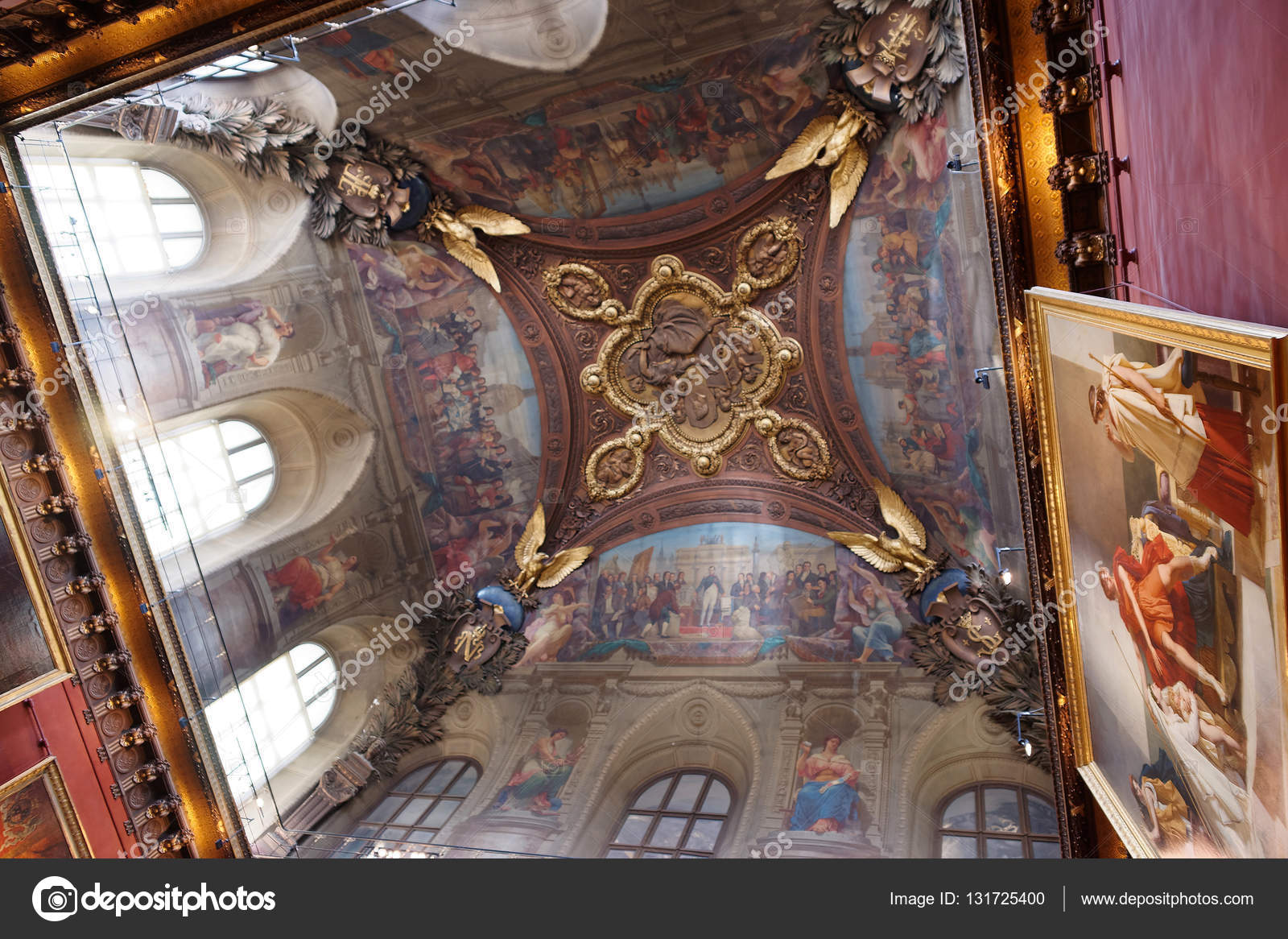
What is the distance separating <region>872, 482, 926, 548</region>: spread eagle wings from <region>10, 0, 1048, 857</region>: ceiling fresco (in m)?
0.20

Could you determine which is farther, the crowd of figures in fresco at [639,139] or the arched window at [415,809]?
the arched window at [415,809]

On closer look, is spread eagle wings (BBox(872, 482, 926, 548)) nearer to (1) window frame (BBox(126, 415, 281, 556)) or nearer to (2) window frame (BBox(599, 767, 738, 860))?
(2) window frame (BBox(599, 767, 738, 860))

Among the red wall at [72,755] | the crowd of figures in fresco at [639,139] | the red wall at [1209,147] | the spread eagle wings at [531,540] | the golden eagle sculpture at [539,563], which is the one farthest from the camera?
the spread eagle wings at [531,540]

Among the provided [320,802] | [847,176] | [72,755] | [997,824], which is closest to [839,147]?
[847,176]

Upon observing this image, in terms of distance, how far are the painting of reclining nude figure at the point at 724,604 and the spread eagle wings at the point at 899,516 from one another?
2.56 feet

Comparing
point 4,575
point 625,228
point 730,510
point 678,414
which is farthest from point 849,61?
point 4,575

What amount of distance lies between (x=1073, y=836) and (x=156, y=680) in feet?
33.6

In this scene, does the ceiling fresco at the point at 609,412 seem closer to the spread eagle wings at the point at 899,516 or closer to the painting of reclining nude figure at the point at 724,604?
the painting of reclining nude figure at the point at 724,604

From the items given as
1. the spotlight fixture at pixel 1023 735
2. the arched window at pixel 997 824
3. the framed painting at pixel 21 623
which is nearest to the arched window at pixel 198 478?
the framed painting at pixel 21 623

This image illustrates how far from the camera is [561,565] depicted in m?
13.7

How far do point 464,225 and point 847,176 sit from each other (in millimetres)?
5599

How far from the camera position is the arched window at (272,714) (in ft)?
34.9

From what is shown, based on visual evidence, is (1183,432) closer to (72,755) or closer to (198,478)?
(72,755)

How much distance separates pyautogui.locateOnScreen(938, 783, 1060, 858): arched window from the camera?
9.66m
